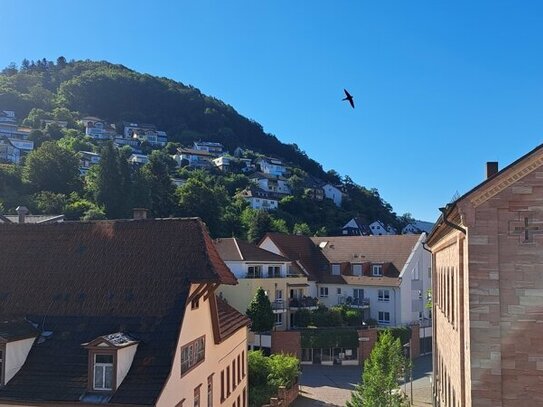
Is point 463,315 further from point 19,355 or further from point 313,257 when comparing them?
point 313,257

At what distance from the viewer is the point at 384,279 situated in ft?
169

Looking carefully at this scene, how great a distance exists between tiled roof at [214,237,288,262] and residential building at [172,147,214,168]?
366ft

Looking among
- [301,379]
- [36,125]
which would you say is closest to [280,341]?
[301,379]

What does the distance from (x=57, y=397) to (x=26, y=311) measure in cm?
395

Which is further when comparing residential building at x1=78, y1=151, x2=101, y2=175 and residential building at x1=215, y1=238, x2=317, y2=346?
residential building at x1=78, y1=151, x2=101, y2=175

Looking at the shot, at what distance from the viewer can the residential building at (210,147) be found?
619 feet

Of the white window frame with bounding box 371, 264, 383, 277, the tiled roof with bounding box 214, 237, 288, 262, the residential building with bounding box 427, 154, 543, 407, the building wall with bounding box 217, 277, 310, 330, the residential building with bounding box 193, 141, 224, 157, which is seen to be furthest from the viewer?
the residential building with bounding box 193, 141, 224, 157

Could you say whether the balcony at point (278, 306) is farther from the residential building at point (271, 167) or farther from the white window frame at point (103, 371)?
the residential building at point (271, 167)

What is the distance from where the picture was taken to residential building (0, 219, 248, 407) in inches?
605

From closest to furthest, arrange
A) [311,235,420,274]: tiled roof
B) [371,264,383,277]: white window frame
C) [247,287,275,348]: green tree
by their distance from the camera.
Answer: [247,287,275,348]: green tree
[371,264,383,277]: white window frame
[311,235,420,274]: tiled roof

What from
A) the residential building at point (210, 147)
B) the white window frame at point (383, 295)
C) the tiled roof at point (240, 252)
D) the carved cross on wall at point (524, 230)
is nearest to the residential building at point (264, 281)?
the tiled roof at point (240, 252)

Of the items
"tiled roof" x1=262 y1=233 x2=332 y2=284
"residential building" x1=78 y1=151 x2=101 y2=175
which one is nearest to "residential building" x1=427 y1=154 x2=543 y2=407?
"tiled roof" x1=262 y1=233 x2=332 y2=284

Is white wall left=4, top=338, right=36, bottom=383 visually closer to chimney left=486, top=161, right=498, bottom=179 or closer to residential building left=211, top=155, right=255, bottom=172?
Result: chimney left=486, top=161, right=498, bottom=179

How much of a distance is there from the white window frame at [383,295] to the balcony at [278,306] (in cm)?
957
